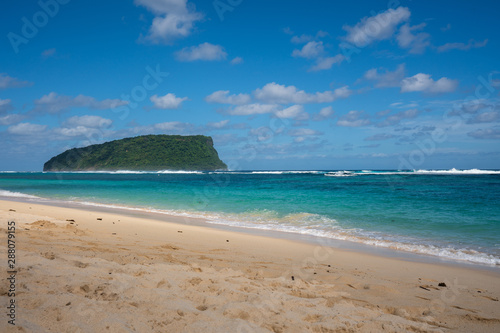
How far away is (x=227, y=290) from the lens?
421 centimetres

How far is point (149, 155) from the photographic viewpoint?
438ft

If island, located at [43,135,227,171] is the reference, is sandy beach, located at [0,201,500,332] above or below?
below

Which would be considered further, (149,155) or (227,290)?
(149,155)

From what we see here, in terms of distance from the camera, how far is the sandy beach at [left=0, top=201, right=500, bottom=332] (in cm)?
320

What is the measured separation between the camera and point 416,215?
46.6 ft

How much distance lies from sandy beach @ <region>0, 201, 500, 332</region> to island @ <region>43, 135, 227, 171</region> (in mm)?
125436

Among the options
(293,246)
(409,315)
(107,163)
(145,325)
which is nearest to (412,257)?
(293,246)

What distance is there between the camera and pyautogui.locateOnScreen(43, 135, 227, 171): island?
130 meters

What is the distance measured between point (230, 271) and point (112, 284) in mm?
2018

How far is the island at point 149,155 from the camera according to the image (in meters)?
130

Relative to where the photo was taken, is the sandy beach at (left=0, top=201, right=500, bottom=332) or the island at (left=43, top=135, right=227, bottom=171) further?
the island at (left=43, top=135, right=227, bottom=171)

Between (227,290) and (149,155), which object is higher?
(149,155)

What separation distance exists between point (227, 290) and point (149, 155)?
448 ft

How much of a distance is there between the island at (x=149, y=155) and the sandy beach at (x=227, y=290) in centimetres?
12544
